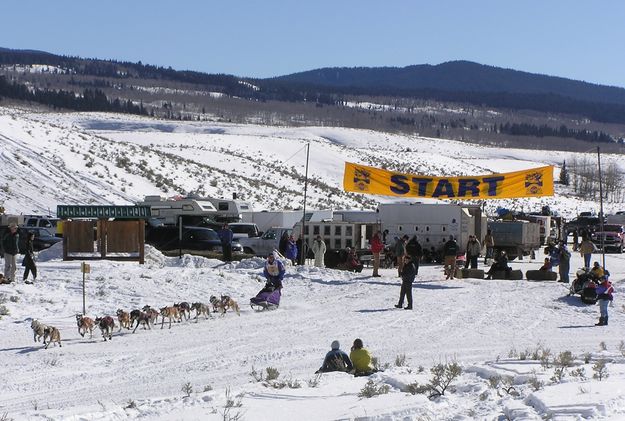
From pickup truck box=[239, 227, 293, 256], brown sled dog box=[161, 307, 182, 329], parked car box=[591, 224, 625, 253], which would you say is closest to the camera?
brown sled dog box=[161, 307, 182, 329]

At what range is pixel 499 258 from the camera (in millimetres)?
26859

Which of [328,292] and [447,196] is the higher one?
[447,196]

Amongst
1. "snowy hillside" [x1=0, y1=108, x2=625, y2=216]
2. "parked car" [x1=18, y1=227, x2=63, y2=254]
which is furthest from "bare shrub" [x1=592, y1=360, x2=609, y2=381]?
"snowy hillside" [x1=0, y1=108, x2=625, y2=216]

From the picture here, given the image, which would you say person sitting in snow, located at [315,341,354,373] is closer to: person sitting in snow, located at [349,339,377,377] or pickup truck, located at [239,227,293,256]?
person sitting in snow, located at [349,339,377,377]

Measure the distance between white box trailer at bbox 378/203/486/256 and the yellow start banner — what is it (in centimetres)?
430

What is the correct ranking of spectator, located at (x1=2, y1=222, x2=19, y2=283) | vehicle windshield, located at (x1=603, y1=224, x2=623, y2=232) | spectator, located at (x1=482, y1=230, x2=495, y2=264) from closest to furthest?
spectator, located at (x1=2, y1=222, x2=19, y2=283) → spectator, located at (x1=482, y1=230, x2=495, y2=264) → vehicle windshield, located at (x1=603, y1=224, x2=623, y2=232)

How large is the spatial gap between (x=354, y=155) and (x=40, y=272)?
314ft

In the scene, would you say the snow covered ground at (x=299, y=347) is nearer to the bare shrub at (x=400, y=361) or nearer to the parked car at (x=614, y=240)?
the bare shrub at (x=400, y=361)

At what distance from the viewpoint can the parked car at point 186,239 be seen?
32656 mm

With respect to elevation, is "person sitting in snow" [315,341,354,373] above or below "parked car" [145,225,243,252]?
above

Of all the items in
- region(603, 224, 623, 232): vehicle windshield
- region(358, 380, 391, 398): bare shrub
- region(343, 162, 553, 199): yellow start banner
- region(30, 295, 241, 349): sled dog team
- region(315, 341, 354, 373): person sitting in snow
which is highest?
region(343, 162, 553, 199): yellow start banner

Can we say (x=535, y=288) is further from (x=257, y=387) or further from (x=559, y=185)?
(x=559, y=185)

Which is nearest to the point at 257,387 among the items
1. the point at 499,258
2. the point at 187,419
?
the point at 187,419

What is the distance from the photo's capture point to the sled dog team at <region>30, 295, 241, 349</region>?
14.8 meters
